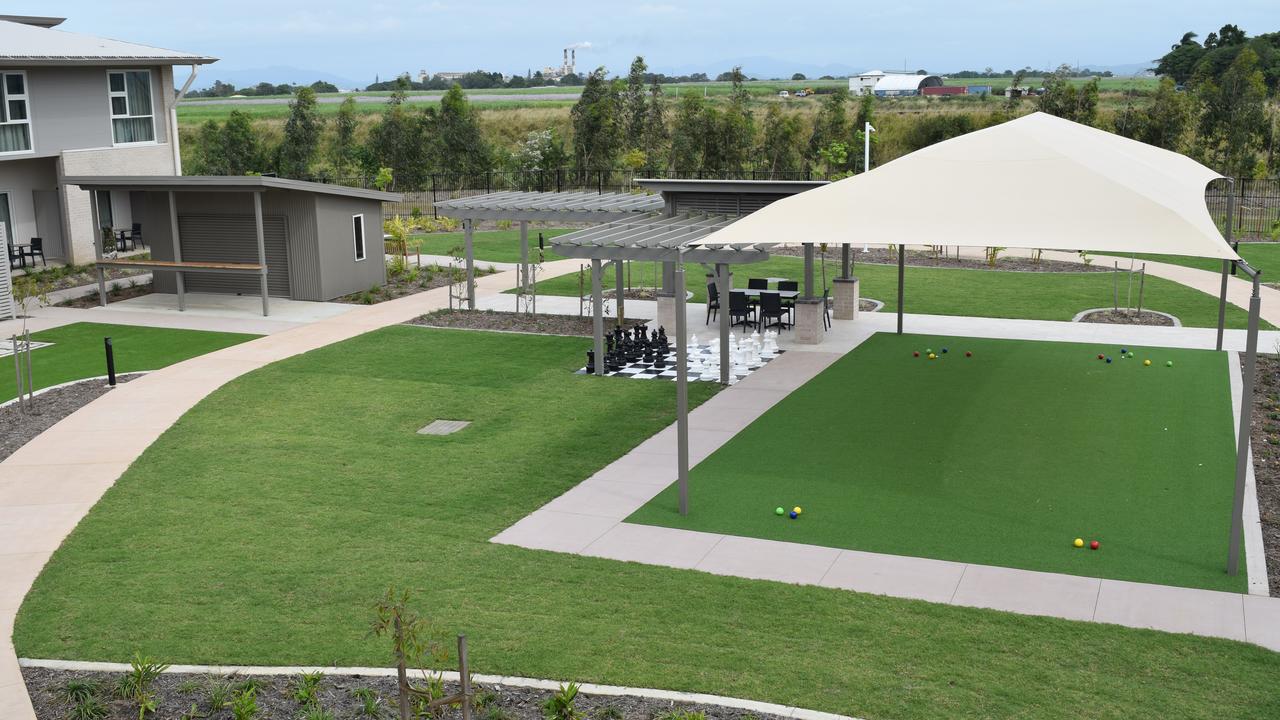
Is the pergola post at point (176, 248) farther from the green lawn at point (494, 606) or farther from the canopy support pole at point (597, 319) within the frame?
the canopy support pole at point (597, 319)

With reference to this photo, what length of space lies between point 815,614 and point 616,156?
41133 millimetres

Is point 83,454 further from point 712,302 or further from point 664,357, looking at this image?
point 712,302

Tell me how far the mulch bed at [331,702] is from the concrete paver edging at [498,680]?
62mm

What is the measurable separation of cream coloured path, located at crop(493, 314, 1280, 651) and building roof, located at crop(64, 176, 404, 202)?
42.0 ft

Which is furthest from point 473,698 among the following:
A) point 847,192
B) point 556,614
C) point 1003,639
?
point 847,192

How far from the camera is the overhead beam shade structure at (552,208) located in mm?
23062

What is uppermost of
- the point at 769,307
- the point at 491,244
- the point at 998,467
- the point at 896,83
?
the point at 896,83

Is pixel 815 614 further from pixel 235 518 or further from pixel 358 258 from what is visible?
pixel 358 258

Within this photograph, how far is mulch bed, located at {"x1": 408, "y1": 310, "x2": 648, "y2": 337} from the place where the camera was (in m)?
22.7

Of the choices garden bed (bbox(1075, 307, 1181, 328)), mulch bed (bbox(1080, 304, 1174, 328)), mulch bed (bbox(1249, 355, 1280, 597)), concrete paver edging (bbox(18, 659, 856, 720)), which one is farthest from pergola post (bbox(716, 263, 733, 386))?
concrete paver edging (bbox(18, 659, 856, 720))

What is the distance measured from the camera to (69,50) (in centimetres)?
2967

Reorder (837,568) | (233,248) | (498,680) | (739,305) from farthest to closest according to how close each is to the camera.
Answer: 1. (233,248)
2. (739,305)
3. (837,568)
4. (498,680)

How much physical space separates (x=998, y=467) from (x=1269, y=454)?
3.42m

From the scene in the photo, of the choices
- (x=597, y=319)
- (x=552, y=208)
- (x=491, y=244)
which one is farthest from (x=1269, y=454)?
(x=491, y=244)
